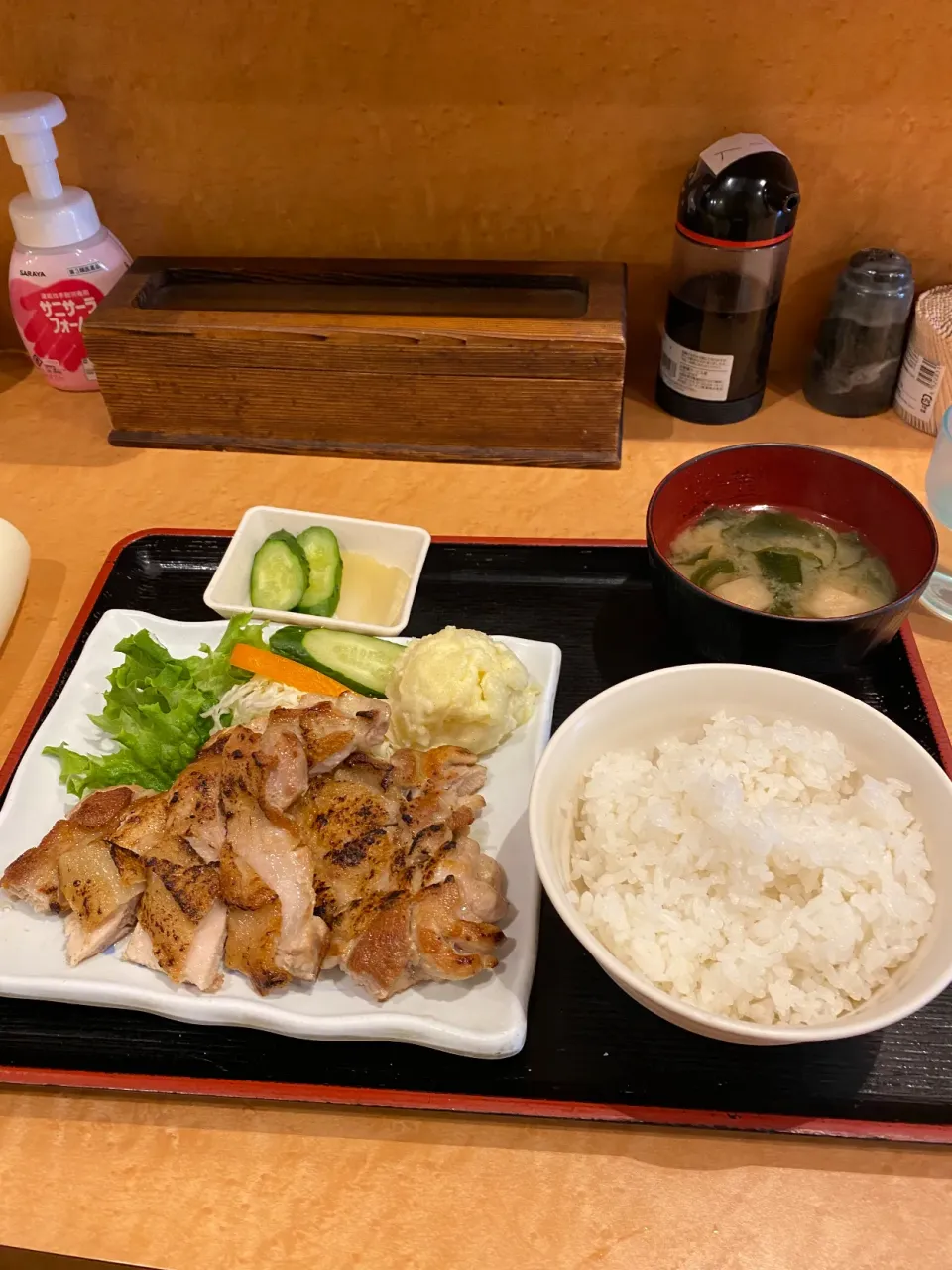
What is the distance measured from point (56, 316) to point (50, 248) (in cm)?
16

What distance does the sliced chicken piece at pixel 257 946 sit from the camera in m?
1.21

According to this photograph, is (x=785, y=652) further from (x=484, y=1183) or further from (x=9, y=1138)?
(x=9, y=1138)

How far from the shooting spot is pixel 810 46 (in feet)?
6.16

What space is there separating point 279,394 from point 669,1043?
1575mm

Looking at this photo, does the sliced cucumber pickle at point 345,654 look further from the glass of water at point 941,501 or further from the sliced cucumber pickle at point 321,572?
the glass of water at point 941,501

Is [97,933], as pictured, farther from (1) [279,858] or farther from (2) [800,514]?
(2) [800,514]

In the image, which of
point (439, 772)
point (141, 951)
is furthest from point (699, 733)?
point (141, 951)

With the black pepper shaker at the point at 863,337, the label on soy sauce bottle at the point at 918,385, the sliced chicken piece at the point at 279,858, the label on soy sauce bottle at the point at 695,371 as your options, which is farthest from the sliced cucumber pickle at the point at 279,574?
the label on soy sauce bottle at the point at 918,385

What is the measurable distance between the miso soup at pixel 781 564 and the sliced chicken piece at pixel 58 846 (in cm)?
101

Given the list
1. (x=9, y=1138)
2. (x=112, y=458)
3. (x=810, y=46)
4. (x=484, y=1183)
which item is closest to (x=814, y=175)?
(x=810, y=46)

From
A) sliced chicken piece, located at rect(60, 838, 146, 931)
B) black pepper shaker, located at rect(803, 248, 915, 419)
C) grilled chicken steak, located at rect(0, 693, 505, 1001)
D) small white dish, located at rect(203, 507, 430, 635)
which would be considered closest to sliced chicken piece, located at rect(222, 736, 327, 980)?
grilled chicken steak, located at rect(0, 693, 505, 1001)

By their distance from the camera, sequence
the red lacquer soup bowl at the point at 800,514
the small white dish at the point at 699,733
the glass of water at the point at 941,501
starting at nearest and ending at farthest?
the small white dish at the point at 699,733 < the red lacquer soup bowl at the point at 800,514 < the glass of water at the point at 941,501

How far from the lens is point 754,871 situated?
1207 mm

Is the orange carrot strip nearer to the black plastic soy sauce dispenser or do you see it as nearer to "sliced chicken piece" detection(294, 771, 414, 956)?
"sliced chicken piece" detection(294, 771, 414, 956)
